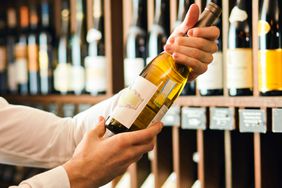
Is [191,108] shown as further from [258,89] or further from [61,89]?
[61,89]

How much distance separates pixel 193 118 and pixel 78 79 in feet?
2.16

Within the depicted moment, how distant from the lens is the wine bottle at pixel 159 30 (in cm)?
174

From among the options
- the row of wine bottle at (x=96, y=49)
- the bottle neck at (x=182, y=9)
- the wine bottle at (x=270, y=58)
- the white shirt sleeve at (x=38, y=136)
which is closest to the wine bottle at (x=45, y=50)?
the row of wine bottle at (x=96, y=49)

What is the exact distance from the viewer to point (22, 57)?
230cm

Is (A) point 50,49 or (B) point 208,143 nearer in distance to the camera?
(B) point 208,143

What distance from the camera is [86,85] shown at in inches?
77.1

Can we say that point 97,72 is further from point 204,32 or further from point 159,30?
point 204,32

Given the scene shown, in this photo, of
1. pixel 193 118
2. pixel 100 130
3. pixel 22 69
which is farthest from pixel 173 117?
pixel 22 69

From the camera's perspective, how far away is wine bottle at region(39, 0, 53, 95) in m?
2.19

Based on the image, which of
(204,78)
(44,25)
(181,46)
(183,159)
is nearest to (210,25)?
(181,46)

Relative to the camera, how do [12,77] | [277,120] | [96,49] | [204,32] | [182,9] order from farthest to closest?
[12,77] → [96,49] → [182,9] → [277,120] → [204,32]

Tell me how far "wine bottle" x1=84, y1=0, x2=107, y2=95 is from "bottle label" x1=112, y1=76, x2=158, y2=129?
0.91 metres

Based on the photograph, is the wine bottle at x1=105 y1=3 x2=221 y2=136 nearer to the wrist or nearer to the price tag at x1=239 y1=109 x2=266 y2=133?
the wrist

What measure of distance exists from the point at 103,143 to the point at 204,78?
2.07 feet
